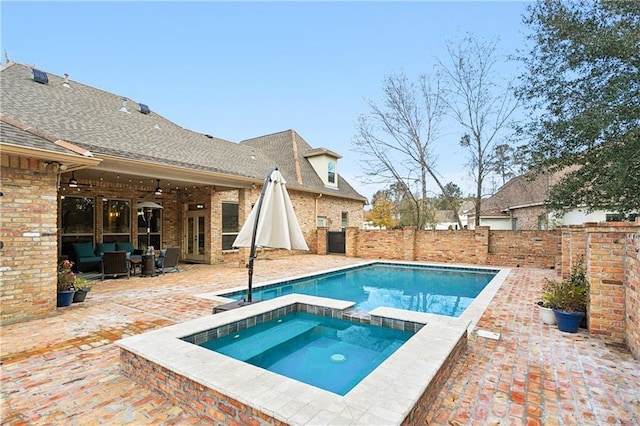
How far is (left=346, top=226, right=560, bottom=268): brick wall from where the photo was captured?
40.6 feet

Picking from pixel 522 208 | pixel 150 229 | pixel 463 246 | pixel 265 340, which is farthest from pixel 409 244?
pixel 150 229

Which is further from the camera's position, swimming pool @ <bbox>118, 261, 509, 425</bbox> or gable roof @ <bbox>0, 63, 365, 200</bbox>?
gable roof @ <bbox>0, 63, 365, 200</bbox>

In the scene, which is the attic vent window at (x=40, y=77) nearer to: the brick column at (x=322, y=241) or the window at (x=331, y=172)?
the brick column at (x=322, y=241)

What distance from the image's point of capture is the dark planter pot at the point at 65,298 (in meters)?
6.10

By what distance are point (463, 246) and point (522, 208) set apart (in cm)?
899

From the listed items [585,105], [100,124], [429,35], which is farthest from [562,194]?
[100,124]

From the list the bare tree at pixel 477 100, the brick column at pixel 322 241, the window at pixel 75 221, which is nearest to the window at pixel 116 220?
the window at pixel 75 221

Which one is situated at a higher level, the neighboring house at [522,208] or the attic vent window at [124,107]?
the attic vent window at [124,107]

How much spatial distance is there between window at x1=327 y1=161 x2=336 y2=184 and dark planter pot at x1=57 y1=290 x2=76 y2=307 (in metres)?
14.8

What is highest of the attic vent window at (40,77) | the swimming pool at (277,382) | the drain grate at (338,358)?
the attic vent window at (40,77)

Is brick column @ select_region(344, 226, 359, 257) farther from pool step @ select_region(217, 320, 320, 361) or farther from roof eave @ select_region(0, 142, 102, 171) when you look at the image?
roof eave @ select_region(0, 142, 102, 171)

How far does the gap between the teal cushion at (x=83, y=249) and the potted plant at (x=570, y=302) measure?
1257 centimetres

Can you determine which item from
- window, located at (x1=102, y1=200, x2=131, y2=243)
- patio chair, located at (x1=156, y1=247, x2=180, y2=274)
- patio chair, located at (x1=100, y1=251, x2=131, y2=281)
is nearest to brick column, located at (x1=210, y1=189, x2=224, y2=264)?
patio chair, located at (x1=156, y1=247, x2=180, y2=274)

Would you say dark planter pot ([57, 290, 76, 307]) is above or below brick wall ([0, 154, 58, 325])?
below
